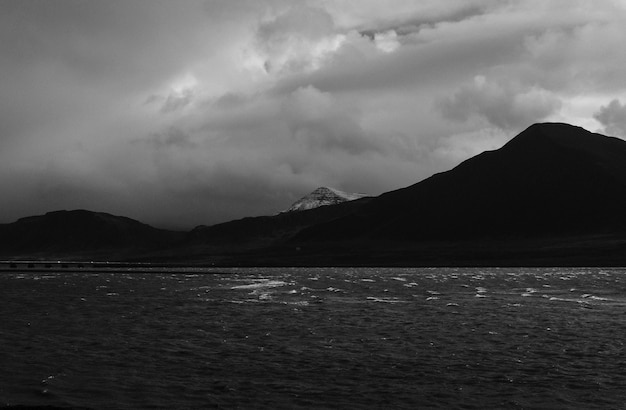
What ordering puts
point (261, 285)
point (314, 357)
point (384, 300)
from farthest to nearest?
point (261, 285)
point (384, 300)
point (314, 357)

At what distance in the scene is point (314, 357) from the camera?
49.6 metres

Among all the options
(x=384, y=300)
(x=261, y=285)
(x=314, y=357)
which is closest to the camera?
(x=314, y=357)

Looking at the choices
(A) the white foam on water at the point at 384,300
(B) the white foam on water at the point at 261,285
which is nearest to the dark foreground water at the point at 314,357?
→ (A) the white foam on water at the point at 384,300

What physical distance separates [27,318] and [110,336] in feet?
66.7

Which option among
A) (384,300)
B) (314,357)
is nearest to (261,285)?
(384,300)

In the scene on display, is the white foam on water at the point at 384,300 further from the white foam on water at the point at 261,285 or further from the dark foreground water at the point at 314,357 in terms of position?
the white foam on water at the point at 261,285

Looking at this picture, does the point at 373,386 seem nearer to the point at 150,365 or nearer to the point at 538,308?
the point at 150,365

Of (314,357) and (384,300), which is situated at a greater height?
(384,300)

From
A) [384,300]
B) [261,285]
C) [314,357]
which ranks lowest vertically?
[314,357]

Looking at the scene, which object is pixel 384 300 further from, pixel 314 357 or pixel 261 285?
pixel 261 285

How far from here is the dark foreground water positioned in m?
36.9

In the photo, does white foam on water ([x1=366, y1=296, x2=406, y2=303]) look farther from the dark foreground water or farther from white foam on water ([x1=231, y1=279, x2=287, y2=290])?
white foam on water ([x1=231, y1=279, x2=287, y2=290])

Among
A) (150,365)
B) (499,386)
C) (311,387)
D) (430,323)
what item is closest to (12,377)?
(150,365)

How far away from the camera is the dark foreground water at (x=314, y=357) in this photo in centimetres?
3691
